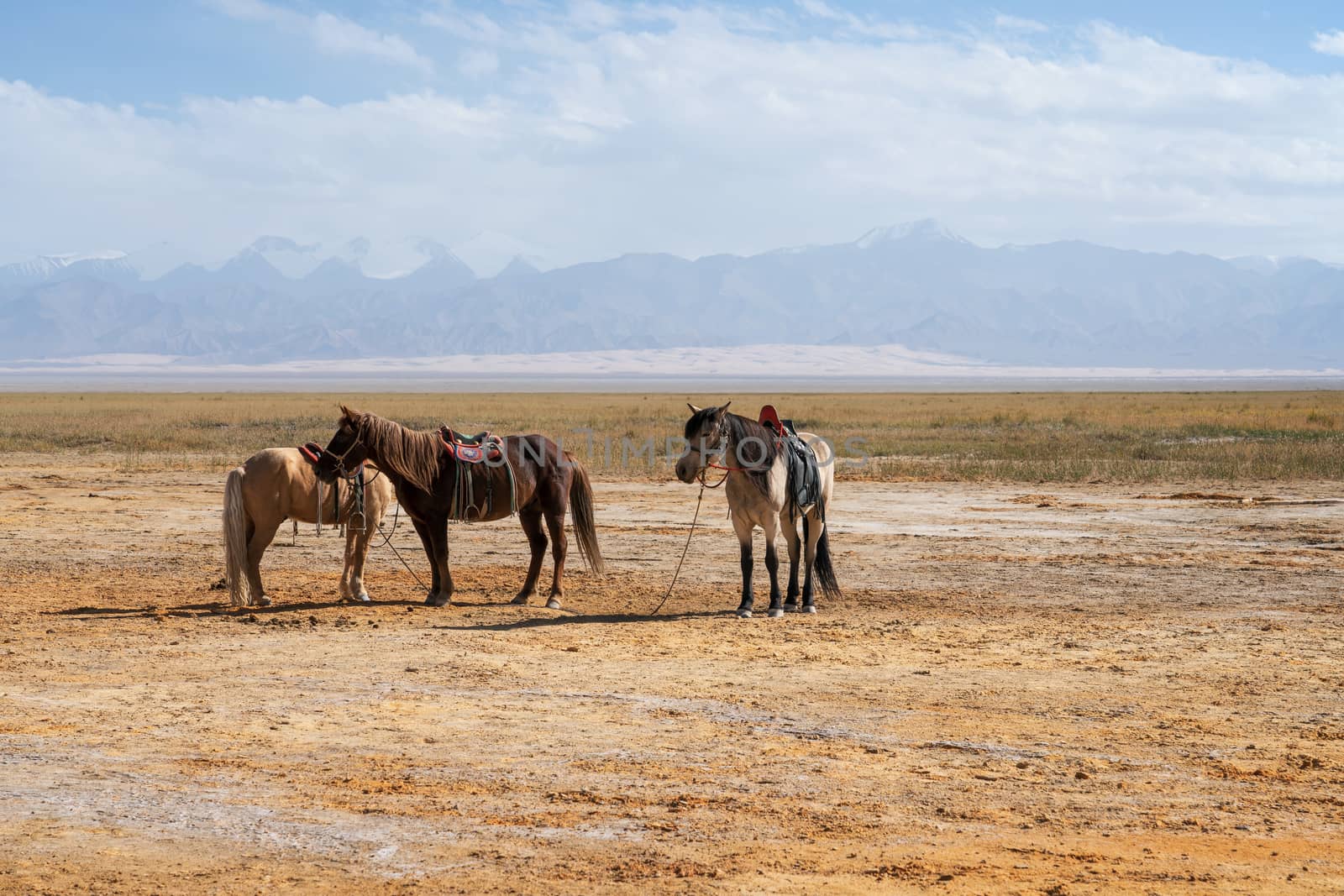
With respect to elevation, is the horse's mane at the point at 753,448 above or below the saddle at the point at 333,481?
above

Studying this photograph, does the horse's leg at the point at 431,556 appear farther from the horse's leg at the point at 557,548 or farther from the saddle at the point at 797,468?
the saddle at the point at 797,468

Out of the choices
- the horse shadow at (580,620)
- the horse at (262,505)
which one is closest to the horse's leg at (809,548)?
the horse shadow at (580,620)

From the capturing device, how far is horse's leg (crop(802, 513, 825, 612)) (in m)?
11.8

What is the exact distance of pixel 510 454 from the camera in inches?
465

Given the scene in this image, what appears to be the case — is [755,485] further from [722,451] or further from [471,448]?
[471,448]

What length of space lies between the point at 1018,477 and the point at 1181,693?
18.2 meters

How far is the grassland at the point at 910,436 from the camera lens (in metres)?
27.5

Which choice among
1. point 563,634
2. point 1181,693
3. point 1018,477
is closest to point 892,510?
point 1018,477

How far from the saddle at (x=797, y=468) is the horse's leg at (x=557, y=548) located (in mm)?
1964

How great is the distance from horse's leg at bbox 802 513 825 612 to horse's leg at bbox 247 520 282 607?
14.5 ft

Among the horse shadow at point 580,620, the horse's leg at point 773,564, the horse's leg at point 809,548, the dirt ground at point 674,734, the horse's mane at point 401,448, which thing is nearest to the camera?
the dirt ground at point 674,734

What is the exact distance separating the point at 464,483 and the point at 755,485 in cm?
246

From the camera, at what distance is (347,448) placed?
36.5 feet

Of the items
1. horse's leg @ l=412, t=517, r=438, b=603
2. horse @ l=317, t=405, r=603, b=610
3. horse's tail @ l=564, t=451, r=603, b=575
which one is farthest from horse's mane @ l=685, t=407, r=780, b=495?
horse's leg @ l=412, t=517, r=438, b=603
